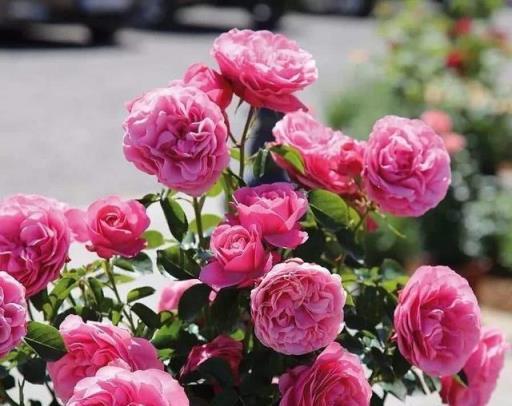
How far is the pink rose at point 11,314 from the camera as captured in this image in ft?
4.27

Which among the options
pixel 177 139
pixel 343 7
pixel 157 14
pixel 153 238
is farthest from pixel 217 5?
pixel 177 139

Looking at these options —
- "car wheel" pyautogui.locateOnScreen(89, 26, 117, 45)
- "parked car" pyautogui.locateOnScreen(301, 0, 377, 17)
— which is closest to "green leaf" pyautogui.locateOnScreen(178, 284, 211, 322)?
"car wheel" pyautogui.locateOnScreen(89, 26, 117, 45)

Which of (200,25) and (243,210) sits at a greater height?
(243,210)

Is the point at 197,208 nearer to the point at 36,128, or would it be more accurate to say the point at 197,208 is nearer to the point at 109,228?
the point at 109,228

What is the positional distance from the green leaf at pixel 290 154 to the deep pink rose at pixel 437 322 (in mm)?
256

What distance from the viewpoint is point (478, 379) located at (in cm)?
170

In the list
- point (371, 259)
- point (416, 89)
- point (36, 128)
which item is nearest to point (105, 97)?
point (36, 128)

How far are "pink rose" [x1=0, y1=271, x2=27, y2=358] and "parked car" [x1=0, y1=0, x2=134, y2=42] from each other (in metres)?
11.9

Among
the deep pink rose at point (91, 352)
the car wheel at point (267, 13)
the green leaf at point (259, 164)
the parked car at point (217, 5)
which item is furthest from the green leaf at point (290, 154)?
the car wheel at point (267, 13)

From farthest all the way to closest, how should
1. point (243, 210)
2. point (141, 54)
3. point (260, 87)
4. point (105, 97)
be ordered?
1. point (141, 54)
2. point (105, 97)
3. point (260, 87)
4. point (243, 210)

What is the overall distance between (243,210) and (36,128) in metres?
7.59

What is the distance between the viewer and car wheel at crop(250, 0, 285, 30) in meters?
17.5

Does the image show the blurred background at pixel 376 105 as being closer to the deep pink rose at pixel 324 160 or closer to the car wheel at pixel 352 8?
the deep pink rose at pixel 324 160

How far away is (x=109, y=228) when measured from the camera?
1539 mm
